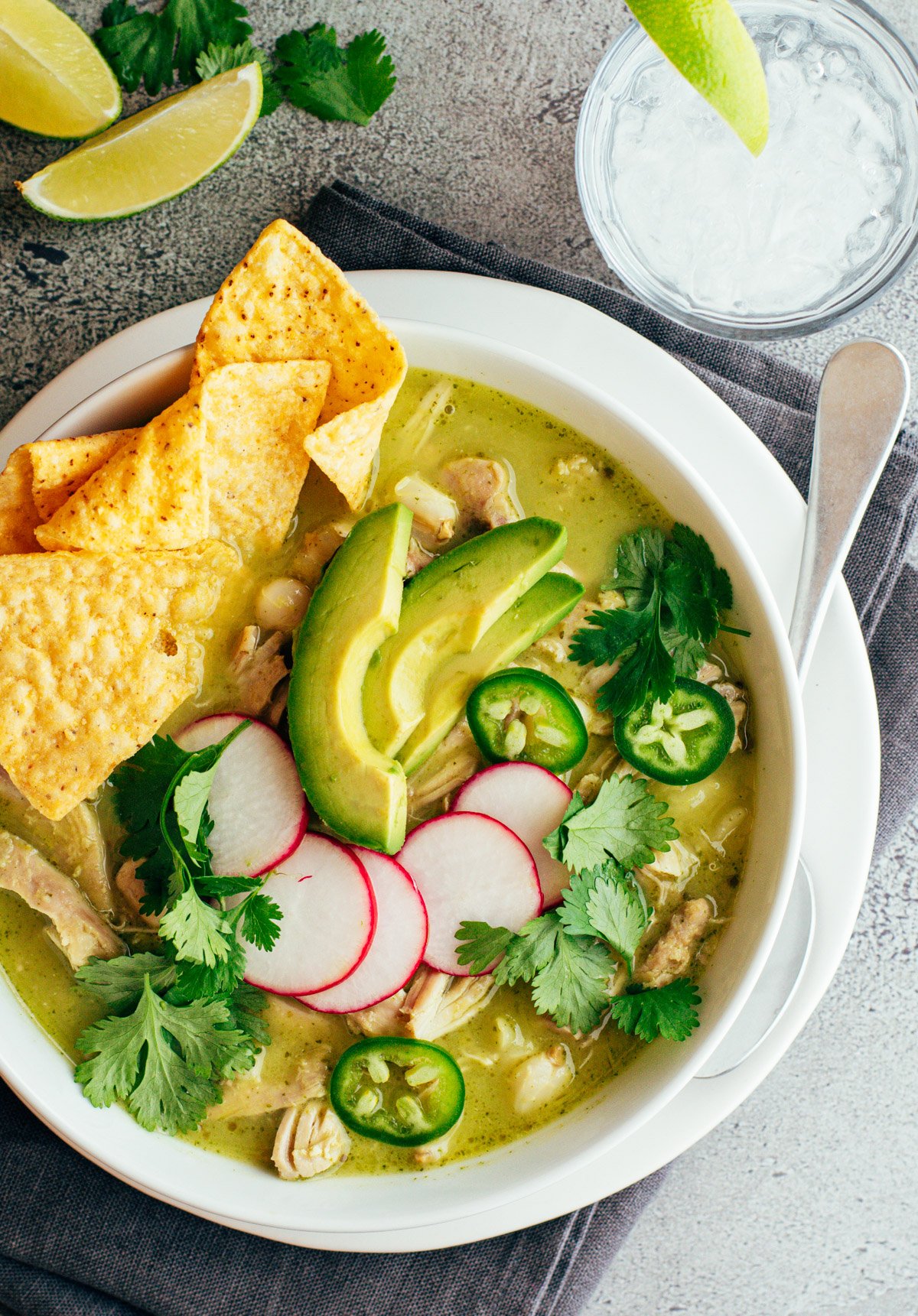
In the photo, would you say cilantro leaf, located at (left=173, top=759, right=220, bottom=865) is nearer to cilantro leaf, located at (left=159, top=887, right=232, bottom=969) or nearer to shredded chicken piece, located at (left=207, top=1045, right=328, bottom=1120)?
cilantro leaf, located at (left=159, top=887, right=232, bottom=969)

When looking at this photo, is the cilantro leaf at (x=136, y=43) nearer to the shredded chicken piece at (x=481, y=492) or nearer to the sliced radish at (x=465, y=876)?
the shredded chicken piece at (x=481, y=492)

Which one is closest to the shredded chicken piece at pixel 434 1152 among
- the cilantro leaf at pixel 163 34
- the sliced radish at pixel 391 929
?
the sliced radish at pixel 391 929

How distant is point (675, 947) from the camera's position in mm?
2436

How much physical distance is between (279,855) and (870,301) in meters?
2.00

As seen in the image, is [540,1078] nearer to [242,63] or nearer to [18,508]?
[18,508]

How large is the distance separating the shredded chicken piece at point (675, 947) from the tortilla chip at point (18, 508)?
62.6 inches

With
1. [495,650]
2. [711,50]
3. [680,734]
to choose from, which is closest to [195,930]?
[495,650]

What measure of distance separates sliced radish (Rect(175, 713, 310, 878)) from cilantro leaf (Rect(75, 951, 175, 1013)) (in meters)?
0.24

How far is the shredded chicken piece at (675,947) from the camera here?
2.44 meters

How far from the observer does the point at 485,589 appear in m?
2.24

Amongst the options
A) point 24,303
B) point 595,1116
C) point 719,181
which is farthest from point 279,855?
point 719,181

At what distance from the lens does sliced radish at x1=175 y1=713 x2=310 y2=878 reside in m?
2.35

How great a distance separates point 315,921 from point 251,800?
0.30 metres

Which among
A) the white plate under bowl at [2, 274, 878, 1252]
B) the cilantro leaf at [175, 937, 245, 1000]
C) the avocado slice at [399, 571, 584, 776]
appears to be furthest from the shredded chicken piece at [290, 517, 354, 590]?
the cilantro leaf at [175, 937, 245, 1000]
